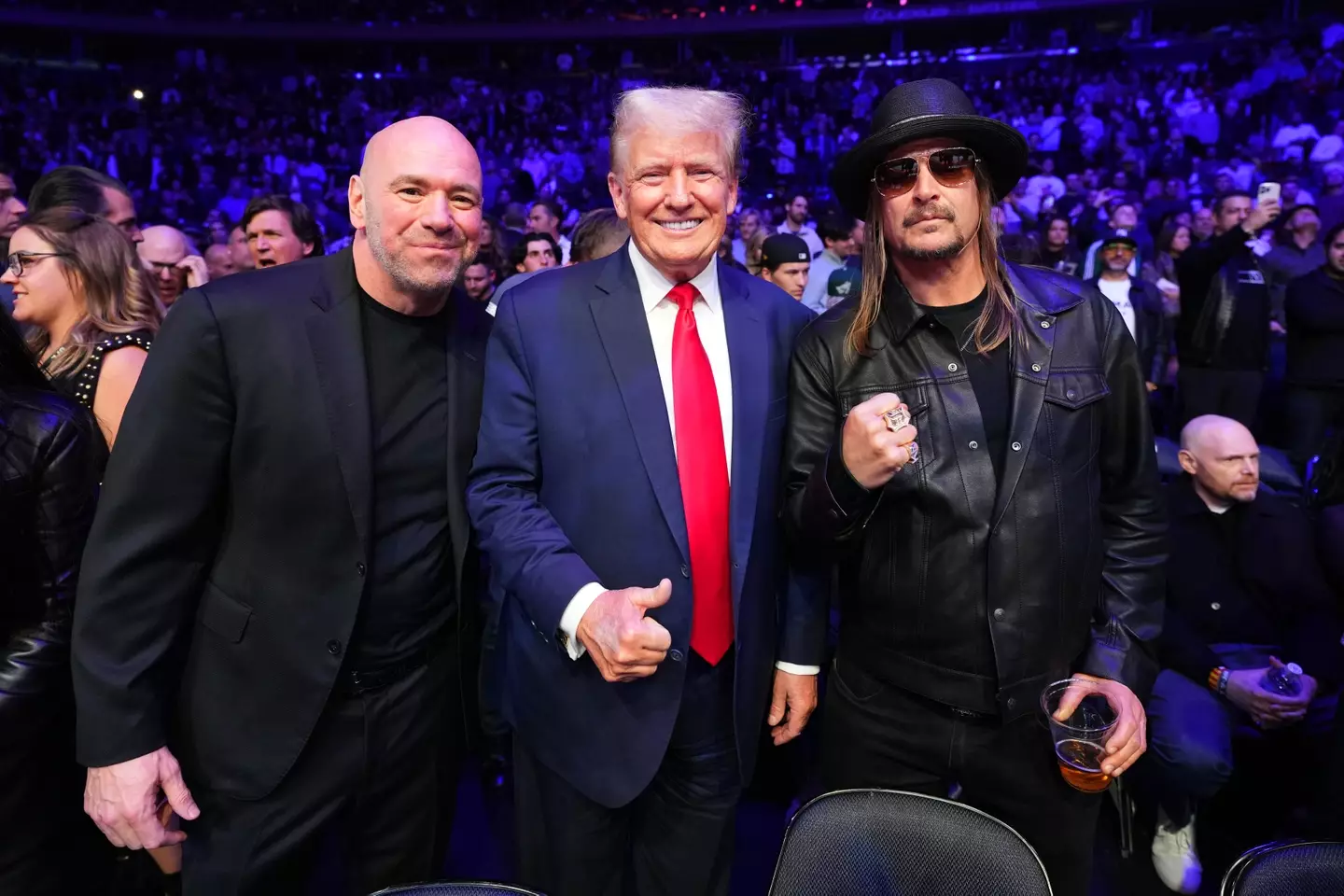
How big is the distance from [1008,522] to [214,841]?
1614 millimetres

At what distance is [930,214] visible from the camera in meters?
1.68

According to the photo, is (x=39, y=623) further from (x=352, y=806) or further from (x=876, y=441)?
(x=876, y=441)

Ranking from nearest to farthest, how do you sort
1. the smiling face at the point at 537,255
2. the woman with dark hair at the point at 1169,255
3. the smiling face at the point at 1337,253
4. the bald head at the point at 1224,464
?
the bald head at the point at 1224,464, the smiling face at the point at 537,255, the smiling face at the point at 1337,253, the woman with dark hair at the point at 1169,255

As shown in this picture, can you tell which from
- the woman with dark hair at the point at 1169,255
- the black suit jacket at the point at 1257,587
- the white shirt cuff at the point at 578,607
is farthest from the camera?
the woman with dark hair at the point at 1169,255

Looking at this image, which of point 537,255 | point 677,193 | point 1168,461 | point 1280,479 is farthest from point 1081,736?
point 537,255

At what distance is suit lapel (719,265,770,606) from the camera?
167 centimetres

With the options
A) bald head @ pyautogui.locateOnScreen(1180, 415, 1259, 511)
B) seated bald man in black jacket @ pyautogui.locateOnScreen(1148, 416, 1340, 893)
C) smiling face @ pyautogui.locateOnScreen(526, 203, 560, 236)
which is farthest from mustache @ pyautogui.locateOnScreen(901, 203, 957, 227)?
smiling face @ pyautogui.locateOnScreen(526, 203, 560, 236)

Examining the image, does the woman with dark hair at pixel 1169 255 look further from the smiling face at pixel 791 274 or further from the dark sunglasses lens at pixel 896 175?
the dark sunglasses lens at pixel 896 175

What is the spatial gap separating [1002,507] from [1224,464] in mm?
1950

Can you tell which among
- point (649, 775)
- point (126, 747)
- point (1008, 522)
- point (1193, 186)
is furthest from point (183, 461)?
point (1193, 186)

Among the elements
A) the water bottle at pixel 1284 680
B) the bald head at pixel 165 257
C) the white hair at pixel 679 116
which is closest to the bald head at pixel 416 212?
the white hair at pixel 679 116

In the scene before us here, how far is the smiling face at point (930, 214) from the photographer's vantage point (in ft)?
5.50

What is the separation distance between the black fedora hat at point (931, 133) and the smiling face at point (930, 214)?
3 cm

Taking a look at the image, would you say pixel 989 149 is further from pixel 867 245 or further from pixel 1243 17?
pixel 1243 17
